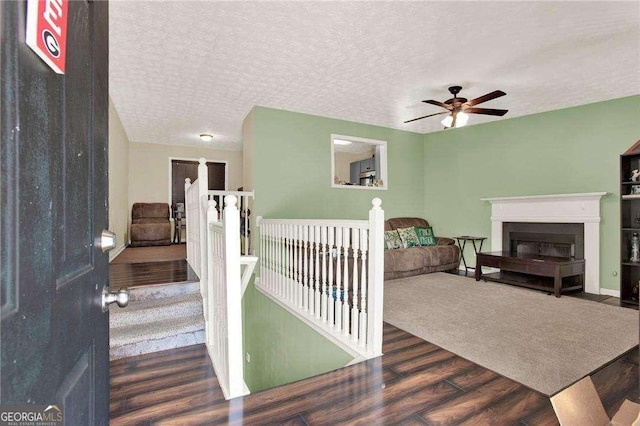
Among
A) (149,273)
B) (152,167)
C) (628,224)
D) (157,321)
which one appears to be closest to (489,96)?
(628,224)

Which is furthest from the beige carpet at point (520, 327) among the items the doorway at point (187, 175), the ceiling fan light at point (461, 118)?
the doorway at point (187, 175)

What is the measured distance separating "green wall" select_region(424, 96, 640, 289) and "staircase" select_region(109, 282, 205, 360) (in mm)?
4732

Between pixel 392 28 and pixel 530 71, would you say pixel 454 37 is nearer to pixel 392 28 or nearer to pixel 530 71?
pixel 392 28

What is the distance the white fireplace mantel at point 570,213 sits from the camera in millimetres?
4066

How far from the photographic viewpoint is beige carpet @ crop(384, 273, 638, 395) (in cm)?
206

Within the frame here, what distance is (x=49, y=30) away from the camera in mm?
481

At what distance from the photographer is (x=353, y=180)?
827 centimetres

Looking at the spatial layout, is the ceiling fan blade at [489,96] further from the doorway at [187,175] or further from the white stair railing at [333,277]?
the doorway at [187,175]

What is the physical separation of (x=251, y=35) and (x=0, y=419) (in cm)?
290

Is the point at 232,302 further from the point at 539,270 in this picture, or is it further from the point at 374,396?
the point at 539,270

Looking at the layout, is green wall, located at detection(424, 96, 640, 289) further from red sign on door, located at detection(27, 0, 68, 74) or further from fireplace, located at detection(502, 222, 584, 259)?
red sign on door, located at detection(27, 0, 68, 74)

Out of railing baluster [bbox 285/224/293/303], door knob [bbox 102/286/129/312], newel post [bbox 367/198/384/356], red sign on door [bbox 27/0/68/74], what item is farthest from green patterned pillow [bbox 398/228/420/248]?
red sign on door [bbox 27/0/68/74]

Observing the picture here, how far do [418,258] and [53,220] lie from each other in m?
4.89

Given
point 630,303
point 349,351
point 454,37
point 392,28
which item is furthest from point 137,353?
point 630,303
